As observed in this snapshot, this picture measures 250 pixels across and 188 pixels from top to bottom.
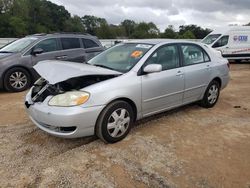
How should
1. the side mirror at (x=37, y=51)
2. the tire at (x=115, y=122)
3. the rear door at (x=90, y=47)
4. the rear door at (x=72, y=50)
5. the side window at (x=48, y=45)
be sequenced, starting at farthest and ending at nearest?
the rear door at (x=90, y=47) → the rear door at (x=72, y=50) → the side window at (x=48, y=45) → the side mirror at (x=37, y=51) → the tire at (x=115, y=122)

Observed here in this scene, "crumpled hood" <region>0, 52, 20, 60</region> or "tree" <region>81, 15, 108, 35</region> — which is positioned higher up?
"tree" <region>81, 15, 108, 35</region>

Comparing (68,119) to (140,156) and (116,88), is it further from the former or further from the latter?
(140,156)

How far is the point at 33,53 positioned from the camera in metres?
7.79

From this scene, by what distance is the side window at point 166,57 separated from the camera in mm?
4719

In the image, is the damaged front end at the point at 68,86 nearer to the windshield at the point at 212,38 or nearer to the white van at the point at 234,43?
the white van at the point at 234,43

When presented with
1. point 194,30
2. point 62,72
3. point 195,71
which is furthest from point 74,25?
point 62,72

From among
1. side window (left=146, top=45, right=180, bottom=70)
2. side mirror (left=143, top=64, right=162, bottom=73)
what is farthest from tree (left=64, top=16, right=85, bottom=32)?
side mirror (left=143, top=64, right=162, bottom=73)

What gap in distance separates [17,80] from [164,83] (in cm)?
459

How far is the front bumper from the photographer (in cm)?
368

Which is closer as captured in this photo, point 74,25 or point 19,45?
point 19,45

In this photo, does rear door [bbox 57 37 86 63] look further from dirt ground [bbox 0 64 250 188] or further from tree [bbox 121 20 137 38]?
tree [bbox 121 20 137 38]

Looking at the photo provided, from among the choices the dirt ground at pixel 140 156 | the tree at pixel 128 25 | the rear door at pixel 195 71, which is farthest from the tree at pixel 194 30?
the dirt ground at pixel 140 156

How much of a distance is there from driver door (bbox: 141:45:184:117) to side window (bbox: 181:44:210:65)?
244mm

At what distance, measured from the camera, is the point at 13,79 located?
24.7 feet
